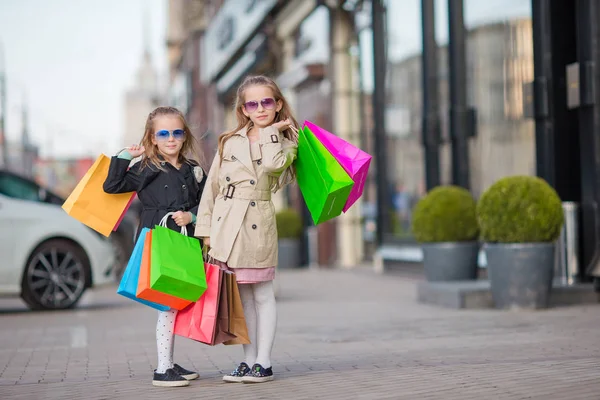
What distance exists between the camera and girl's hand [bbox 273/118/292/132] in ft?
20.9

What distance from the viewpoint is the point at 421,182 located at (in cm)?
1794

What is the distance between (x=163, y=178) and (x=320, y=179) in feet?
3.17

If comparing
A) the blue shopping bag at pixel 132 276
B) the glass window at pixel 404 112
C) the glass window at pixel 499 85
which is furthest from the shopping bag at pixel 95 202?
the glass window at pixel 404 112

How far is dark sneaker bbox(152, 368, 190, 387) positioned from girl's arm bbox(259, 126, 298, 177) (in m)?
1.28

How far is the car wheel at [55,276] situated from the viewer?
1307cm

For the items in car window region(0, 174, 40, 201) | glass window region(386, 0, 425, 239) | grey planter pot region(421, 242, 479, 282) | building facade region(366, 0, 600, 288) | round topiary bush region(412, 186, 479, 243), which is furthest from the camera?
glass window region(386, 0, 425, 239)

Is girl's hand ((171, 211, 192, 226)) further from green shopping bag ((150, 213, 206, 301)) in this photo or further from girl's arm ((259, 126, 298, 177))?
girl's arm ((259, 126, 298, 177))

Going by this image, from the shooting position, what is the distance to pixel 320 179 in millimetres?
6266

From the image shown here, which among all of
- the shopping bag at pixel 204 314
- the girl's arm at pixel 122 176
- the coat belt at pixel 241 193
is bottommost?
the shopping bag at pixel 204 314

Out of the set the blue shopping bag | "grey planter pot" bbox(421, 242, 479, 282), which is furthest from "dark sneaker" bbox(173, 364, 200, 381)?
"grey planter pot" bbox(421, 242, 479, 282)

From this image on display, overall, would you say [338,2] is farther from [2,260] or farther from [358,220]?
[2,260]

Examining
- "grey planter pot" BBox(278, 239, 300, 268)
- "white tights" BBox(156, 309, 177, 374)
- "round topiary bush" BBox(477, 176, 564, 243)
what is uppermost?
"round topiary bush" BBox(477, 176, 564, 243)

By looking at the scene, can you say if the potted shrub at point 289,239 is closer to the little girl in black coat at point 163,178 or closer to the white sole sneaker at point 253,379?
the little girl in black coat at point 163,178

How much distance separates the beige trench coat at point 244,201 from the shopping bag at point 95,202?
629 mm
